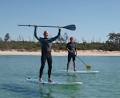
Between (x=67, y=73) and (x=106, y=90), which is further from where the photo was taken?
(x=67, y=73)

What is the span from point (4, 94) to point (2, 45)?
52410 millimetres

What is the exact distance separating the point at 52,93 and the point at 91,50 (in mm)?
52389

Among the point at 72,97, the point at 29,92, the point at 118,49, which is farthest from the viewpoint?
the point at 118,49

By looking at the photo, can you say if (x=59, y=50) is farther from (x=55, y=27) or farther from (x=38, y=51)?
(x=55, y=27)

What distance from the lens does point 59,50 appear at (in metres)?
60.1

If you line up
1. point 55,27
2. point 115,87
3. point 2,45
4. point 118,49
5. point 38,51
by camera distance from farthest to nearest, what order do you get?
point 118,49 → point 2,45 → point 38,51 → point 55,27 → point 115,87

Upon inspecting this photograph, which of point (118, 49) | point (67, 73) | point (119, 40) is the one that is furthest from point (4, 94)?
point (119, 40)

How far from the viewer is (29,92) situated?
12.4 metres

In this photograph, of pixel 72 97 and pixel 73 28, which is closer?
pixel 72 97

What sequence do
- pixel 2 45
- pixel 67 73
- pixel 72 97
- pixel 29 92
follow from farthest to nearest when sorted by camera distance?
pixel 2 45
pixel 67 73
pixel 29 92
pixel 72 97

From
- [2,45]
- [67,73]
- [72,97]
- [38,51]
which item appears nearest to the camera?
[72,97]

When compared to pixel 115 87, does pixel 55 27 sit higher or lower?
higher

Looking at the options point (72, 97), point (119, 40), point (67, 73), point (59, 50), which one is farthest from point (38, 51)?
point (72, 97)

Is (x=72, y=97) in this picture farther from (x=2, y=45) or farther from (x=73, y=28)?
(x=2, y=45)
